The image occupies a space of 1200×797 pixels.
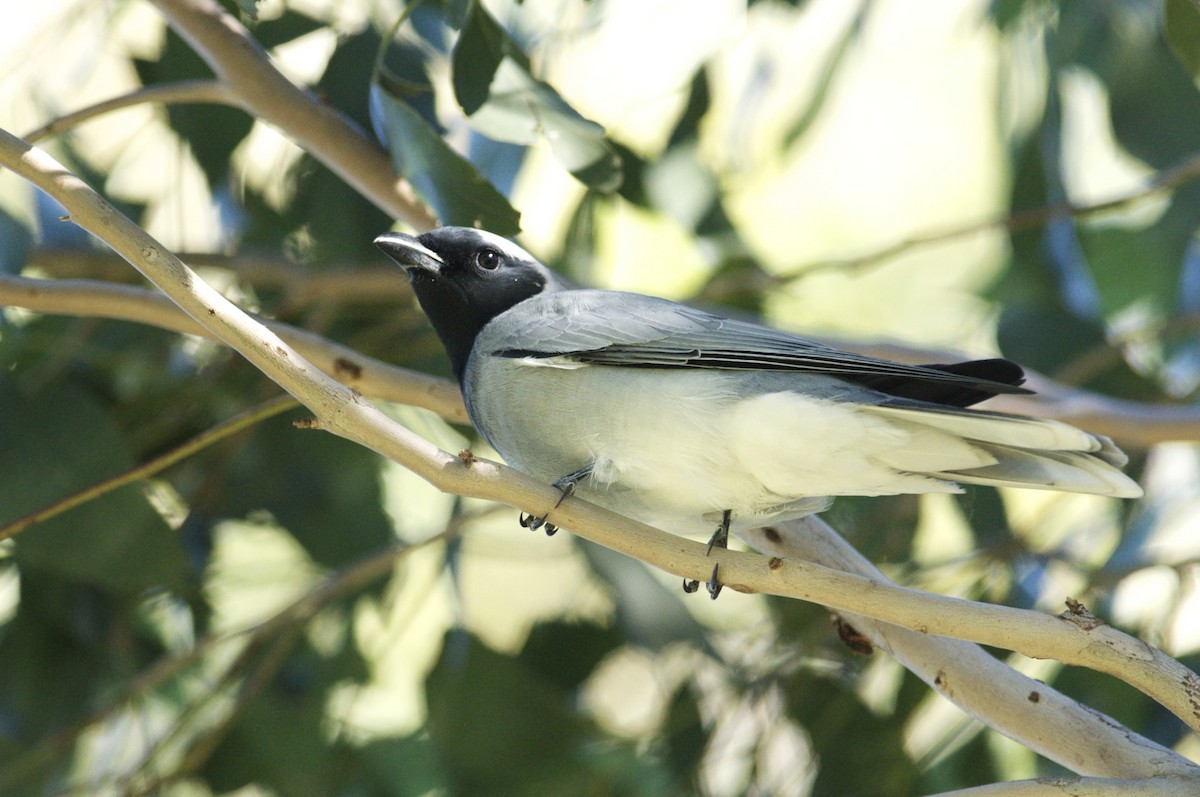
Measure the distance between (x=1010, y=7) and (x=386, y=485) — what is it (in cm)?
260

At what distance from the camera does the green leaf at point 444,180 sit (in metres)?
2.62

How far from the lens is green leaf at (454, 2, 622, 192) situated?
258 centimetres

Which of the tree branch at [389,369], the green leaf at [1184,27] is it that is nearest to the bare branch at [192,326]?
the tree branch at [389,369]

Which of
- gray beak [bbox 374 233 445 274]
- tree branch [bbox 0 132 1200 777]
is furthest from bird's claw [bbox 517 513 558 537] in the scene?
gray beak [bbox 374 233 445 274]

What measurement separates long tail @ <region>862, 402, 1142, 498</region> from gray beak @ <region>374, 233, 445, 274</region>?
108cm

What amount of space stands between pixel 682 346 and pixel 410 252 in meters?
0.69

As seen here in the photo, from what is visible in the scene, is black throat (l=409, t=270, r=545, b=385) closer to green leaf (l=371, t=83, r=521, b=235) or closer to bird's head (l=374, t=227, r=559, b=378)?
bird's head (l=374, t=227, r=559, b=378)

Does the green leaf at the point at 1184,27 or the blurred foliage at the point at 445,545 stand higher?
the green leaf at the point at 1184,27

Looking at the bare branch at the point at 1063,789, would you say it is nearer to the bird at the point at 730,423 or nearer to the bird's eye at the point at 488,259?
the bird at the point at 730,423

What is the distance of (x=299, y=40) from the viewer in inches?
134

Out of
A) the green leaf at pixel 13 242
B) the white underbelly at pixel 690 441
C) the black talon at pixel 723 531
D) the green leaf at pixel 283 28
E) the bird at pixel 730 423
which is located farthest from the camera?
the green leaf at pixel 283 28

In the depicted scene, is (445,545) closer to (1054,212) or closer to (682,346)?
(682,346)

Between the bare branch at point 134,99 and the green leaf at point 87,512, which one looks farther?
the green leaf at point 87,512

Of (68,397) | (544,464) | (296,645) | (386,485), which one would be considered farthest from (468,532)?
(544,464)
